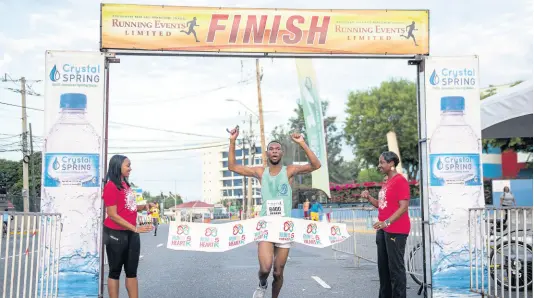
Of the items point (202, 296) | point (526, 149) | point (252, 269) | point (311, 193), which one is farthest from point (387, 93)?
point (202, 296)

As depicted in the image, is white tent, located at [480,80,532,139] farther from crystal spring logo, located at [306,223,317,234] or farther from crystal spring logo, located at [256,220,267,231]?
crystal spring logo, located at [256,220,267,231]

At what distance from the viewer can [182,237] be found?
8.16 meters

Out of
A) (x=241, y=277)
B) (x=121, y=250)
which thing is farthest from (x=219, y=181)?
(x=121, y=250)

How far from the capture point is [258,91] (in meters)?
43.4

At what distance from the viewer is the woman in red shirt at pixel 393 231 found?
797cm

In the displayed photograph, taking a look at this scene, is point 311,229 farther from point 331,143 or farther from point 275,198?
point 331,143

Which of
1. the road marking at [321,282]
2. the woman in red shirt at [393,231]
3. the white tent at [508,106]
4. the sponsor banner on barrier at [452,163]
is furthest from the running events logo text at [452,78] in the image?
the road marking at [321,282]

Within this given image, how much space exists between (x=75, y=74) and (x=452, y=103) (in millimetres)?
5214

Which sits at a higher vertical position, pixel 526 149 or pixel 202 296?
pixel 526 149

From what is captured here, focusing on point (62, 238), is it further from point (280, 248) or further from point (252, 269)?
point (252, 269)

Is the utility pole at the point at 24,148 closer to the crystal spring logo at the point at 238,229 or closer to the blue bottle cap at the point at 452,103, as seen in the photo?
Result: the crystal spring logo at the point at 238,229

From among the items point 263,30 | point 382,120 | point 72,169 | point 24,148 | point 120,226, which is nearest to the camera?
point 120,226

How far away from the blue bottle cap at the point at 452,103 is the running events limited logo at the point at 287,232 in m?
2.88

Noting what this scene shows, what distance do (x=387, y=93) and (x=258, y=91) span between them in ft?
88.4
